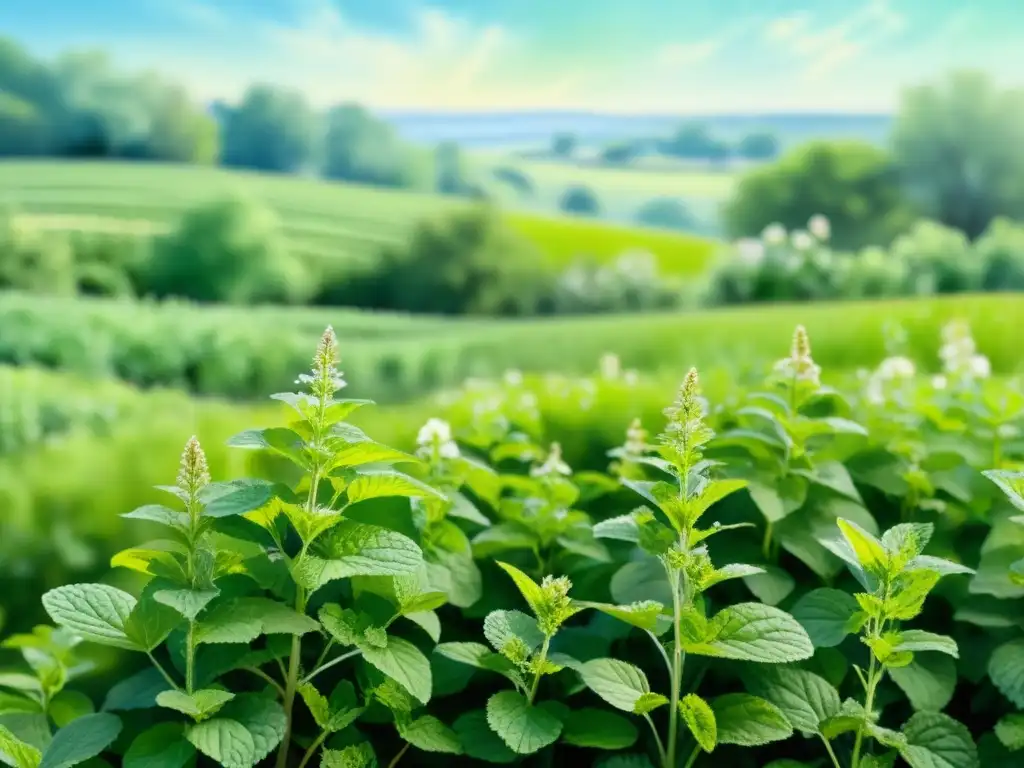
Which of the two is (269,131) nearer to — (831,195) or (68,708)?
(831,195)

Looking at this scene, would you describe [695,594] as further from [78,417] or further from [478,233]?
[478,233]

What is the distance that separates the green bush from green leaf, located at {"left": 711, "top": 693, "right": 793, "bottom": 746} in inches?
261

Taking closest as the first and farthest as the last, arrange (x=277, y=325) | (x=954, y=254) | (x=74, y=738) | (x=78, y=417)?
1. (x=74, y=738)
2. (x=78, y=417)
3. (x=277, y=325)
4. (x=954, y=254)

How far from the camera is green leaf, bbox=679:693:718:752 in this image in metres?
0.78

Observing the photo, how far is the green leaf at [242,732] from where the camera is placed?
0.72 metres

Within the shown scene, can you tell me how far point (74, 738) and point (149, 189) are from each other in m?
7.22

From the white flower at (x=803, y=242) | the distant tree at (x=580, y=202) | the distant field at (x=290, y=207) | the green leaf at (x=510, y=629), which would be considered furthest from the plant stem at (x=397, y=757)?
the distant tree at (x=580, y=202)

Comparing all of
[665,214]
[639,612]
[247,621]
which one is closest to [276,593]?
[247,621]

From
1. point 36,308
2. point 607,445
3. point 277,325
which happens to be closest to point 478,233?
point 277,325

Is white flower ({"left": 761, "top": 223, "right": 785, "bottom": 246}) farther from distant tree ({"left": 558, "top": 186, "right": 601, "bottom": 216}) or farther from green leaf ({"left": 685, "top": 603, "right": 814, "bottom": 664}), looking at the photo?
green leaf ({"left": 685, "top": 603, "right": 814, "bottom": 664})

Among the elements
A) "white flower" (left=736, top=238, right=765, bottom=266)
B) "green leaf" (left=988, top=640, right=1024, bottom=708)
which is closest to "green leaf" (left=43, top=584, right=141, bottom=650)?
"green leaf" (left=988, top=640, right=1024, bottom=708)

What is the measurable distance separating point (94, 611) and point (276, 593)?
0.14m

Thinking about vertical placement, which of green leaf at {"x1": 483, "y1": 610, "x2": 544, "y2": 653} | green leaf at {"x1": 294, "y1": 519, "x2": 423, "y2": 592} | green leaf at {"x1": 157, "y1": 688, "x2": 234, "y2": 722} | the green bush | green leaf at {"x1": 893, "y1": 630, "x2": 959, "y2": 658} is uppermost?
the green bush

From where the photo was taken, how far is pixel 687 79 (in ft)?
24.8
